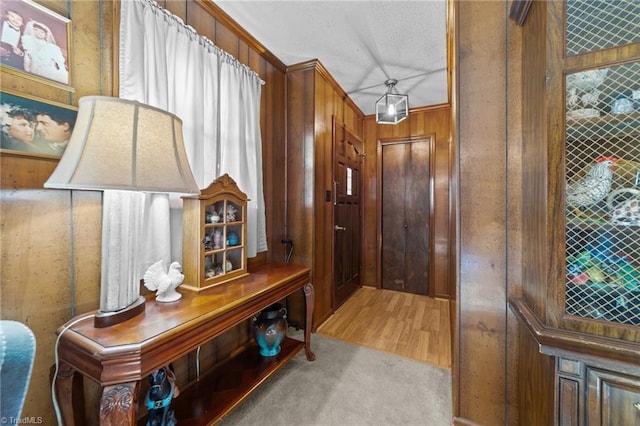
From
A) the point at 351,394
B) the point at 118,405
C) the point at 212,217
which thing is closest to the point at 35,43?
the point at 212,217

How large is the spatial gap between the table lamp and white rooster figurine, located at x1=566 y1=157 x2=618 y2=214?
147 cm

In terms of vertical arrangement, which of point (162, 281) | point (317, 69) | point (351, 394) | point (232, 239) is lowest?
point (351, 394)

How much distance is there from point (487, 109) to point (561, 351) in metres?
1.13

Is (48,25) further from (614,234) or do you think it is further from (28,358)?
(614,234)

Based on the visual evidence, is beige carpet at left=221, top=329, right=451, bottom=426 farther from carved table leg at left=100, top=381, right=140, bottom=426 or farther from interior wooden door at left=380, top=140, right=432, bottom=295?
interior wooden door at left=380, top=140, right=432, bottom=295

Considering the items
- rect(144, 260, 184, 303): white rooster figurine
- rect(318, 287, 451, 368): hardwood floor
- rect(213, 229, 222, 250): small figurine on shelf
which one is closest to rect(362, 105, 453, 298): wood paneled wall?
rect(318, 287, 451, 368): hardwood floor

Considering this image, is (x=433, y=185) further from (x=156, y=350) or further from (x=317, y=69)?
(x=156, y=350)

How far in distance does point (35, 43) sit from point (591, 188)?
225 cm

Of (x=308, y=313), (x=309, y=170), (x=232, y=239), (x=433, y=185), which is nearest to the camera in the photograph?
(x=232, y=239)

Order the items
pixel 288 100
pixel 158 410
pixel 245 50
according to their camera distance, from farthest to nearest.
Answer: pixel 288 100 < pixel 245 50 < pixel 158 410

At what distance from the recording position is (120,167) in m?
0.85

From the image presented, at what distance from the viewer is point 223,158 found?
1794 millimetres

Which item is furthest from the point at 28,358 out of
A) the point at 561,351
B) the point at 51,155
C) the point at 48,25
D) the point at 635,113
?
the point at 635,113

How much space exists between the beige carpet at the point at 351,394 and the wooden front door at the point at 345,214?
100 cm
